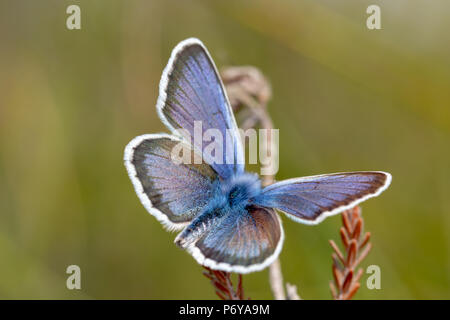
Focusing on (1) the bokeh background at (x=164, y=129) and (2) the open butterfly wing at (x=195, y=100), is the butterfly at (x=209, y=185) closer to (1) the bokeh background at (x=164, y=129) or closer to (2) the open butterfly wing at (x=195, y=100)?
(2) the open butterfly wing at (x=195, y=100)

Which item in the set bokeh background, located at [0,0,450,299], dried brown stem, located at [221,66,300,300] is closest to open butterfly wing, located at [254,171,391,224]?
dried brown stem, located at [221,66,300,300]

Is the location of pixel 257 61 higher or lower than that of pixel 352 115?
higher

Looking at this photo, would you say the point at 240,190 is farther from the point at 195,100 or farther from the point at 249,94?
the point at 249,94

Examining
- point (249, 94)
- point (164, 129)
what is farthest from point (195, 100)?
point (164, 129)

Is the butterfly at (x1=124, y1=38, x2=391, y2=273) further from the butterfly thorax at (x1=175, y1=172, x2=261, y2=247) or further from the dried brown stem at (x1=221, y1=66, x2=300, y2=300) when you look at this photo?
the dried brown stem at (x1=221, y1=66, x2=300, y2=300)
